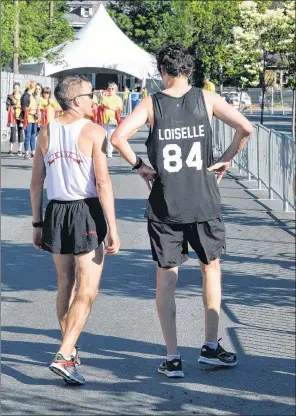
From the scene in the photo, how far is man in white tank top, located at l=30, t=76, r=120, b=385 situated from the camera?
629 cm

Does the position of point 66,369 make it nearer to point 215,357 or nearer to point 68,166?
point 215,357

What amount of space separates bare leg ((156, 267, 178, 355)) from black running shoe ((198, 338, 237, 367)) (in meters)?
0.36

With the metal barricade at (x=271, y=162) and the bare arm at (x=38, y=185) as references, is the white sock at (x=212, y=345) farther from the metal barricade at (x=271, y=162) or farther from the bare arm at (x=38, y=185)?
the metal barricade at (x=271, y=162)

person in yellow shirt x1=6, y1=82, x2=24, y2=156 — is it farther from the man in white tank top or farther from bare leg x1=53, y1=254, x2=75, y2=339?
the man in white tank top

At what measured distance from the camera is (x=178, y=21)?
68562 mm

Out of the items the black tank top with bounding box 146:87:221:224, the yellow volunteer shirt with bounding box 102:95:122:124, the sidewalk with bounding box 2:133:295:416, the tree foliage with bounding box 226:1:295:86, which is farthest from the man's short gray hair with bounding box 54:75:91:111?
the tree foliage with bounding box 226:1:295:86

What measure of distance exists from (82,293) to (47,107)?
1787 centimetres

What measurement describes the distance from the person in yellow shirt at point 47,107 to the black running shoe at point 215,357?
56.3ft

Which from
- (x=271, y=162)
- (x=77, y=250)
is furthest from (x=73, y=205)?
(x=271, y=162)

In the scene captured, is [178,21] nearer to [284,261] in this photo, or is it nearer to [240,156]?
[240,156]

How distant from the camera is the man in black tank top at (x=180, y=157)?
611 centimetres

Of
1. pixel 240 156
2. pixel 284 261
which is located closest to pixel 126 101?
pixel 240 156

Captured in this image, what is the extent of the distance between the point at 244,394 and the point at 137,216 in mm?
9212

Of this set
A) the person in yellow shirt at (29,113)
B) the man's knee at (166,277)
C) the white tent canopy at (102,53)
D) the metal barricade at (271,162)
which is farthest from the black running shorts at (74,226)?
the white tent canopy at (102,53)
